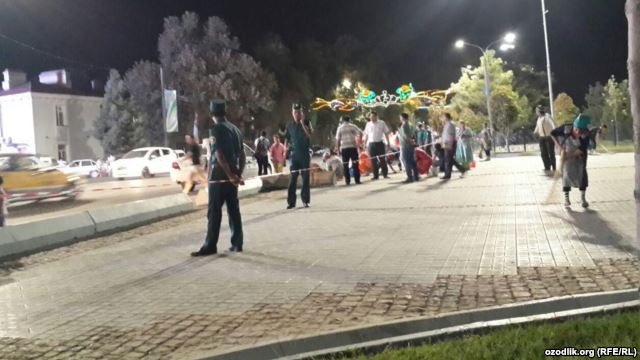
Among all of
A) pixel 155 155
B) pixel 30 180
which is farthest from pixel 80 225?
pixel 155 155

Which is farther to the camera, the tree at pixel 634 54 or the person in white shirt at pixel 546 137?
the person in white shirt at pixel 546 137

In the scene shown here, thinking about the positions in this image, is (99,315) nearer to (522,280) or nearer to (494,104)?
(522,280)

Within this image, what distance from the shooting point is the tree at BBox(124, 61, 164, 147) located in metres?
53.0

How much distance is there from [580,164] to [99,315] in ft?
24.2

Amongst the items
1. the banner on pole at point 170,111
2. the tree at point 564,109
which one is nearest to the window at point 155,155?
the banner on pole at point 170,111

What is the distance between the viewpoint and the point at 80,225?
11.1 metres

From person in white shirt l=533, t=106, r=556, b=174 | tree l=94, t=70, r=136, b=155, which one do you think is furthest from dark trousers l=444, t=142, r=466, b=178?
tree l=94, t=70, r=136, b=155

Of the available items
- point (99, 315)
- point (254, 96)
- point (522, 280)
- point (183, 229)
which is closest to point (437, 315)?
point (522, 280)

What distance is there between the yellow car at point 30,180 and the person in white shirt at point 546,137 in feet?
42.4

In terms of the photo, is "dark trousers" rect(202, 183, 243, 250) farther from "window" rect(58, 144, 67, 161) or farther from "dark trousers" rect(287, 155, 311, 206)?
"window" rect(58, 144, 67, 161)

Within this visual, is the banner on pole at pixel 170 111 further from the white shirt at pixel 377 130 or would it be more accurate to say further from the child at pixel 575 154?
the child at pixel 575 154

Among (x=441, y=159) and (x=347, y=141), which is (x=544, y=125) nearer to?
(x=441, y=159)

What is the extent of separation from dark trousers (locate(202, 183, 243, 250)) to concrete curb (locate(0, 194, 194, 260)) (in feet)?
11.0

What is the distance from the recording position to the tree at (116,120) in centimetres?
5419
